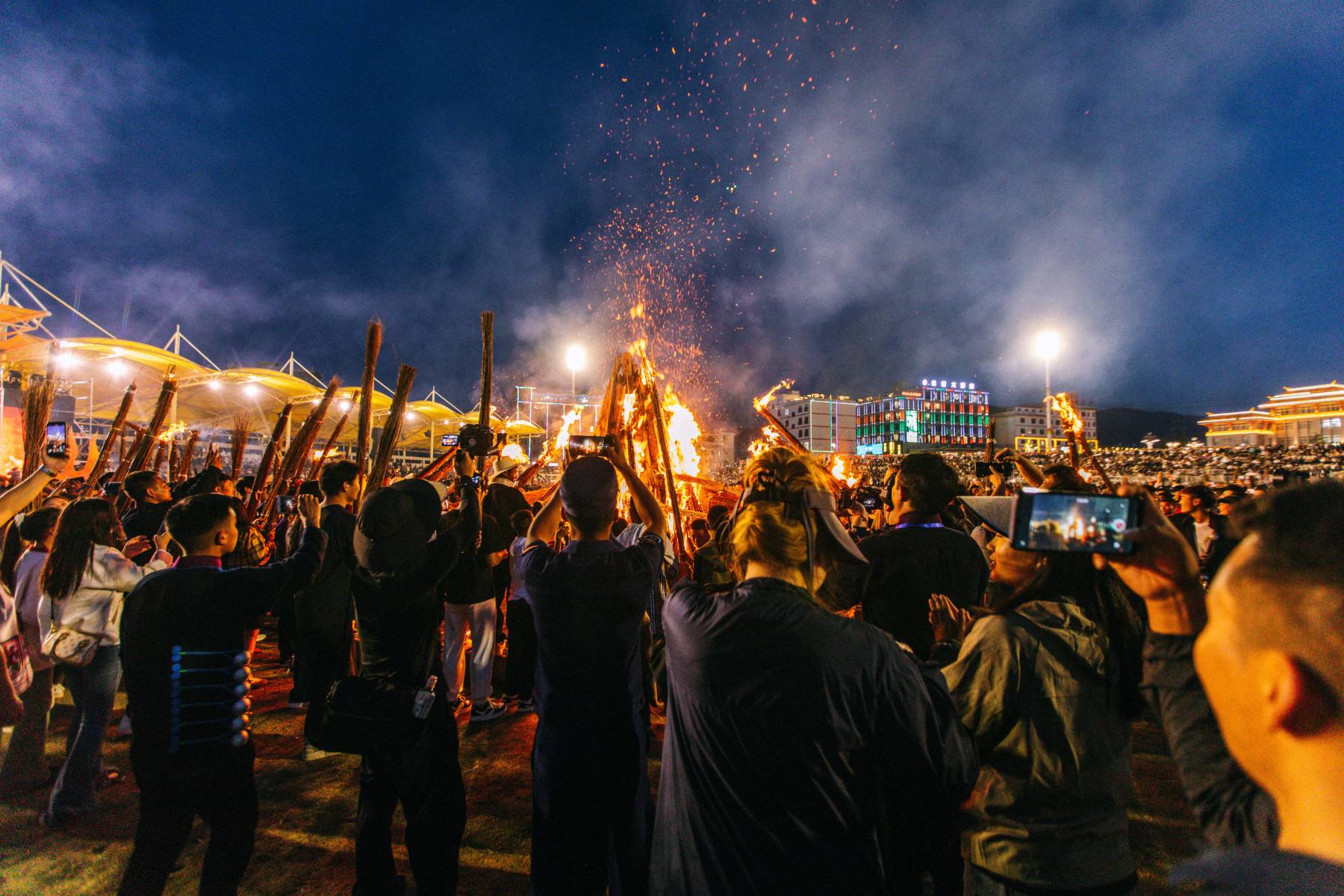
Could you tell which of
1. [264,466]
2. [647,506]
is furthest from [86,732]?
[264,466]

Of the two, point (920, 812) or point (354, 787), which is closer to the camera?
point (920, 812)

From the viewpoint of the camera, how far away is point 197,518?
115 inches

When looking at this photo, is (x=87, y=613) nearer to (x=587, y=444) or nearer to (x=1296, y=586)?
(x=587, y=444)

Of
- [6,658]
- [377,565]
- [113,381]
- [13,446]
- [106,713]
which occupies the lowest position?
[106,713]

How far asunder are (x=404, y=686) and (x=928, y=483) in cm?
312

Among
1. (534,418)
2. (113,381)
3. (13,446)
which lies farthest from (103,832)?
(534,418)

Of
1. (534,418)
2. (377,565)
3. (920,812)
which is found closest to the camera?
(920,812)

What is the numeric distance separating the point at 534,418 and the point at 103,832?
71.6 m

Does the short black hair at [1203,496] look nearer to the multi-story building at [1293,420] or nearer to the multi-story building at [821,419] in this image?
the multi-story building at [1293,420]

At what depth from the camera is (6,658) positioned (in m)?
3.93

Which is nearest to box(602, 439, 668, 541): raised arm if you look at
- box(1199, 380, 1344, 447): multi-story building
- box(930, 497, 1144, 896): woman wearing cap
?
box(930, 497, 1144, 896): woman wearing cap

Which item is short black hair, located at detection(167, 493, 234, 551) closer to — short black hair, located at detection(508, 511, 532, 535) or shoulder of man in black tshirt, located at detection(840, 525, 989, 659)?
shoulder of man in black tshirt, located at detection(840, 525, 989, 659)

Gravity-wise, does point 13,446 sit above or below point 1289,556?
above

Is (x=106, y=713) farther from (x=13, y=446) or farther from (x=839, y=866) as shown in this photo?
(x=13, y=446)
